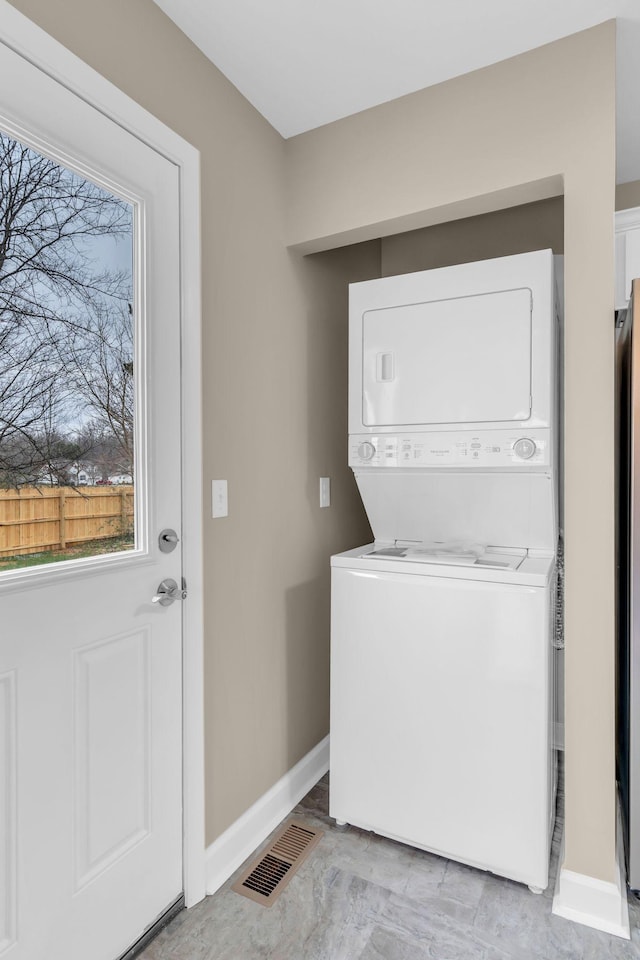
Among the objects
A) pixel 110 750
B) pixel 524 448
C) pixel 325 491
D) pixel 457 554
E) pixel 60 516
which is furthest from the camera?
pixel 325 491

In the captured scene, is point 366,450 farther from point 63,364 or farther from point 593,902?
point 593,902

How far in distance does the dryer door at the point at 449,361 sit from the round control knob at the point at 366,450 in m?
0.07

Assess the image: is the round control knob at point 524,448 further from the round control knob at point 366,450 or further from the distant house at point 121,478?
the distant house at point 121,478

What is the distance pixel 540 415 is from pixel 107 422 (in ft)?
4.03

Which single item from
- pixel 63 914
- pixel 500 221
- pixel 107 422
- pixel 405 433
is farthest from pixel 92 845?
pixel 500 221

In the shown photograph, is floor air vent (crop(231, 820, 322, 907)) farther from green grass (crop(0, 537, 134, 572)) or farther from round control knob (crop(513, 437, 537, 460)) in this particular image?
round control knob (crop(513, 437, 537, 460))

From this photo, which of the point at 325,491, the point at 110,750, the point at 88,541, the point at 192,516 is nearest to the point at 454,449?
the point at 325,491

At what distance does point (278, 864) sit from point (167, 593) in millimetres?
983

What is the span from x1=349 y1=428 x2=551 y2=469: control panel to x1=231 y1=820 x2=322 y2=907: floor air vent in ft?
4.22

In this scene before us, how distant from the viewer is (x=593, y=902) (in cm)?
156

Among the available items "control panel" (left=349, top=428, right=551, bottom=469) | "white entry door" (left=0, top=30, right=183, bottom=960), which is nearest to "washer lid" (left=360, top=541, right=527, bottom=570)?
"control panel" (left=349, top=428, right=551, bottom=469)

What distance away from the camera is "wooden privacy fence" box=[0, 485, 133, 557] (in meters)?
1.15

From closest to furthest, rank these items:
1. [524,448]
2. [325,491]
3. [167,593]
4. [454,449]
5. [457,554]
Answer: [167,593], [524,448], [454,449], [457,554], [325,491]

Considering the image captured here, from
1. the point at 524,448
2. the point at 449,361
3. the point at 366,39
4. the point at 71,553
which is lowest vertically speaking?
the point at 71,553
